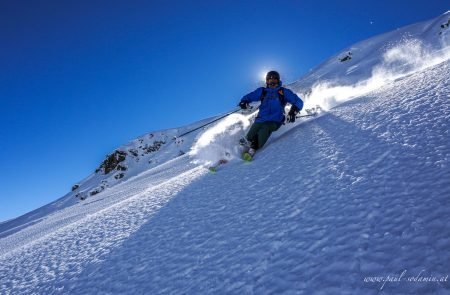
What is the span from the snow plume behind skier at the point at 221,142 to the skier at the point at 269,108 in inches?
11.2

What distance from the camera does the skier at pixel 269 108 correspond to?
5.59 m

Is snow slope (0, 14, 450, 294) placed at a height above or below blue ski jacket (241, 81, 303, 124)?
below

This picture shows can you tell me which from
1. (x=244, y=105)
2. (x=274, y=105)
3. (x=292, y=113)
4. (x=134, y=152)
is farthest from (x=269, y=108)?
(x=134, y=152)

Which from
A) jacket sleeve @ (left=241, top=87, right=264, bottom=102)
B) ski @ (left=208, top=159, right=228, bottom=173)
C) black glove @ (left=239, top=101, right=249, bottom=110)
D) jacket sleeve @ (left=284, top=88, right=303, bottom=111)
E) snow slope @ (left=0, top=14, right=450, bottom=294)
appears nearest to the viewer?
snow slope @ (left=0, top=14, right=450, bottom=294)

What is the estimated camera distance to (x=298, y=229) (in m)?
1.89

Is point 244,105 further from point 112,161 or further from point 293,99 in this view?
point 112,161

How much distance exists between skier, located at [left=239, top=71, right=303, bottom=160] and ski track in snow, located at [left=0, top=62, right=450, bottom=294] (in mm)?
1640

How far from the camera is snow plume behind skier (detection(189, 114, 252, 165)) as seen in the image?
5571 millimetres

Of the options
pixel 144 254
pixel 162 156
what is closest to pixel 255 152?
pixel 144 254

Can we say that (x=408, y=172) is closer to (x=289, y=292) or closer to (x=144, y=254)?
(x=289, y=292)

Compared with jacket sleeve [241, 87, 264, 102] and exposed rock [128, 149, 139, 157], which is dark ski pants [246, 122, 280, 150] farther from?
exposed rock [128, 149, 139, 157]

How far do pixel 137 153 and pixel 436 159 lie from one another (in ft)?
169

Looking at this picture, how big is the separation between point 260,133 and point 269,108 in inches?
36.3

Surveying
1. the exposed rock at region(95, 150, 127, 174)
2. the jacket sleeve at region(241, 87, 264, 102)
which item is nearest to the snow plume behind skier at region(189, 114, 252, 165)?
the jacket sleeve at region(241, 87, 264, 102)
